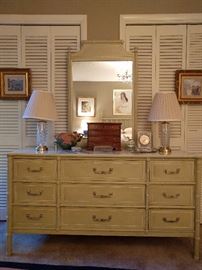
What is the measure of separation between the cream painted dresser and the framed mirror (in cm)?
62

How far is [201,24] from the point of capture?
319 cm

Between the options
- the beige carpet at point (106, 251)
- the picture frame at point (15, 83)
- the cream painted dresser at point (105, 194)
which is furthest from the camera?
the picture frame at point (15, 83)

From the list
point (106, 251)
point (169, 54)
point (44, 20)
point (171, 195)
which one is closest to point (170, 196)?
point (171, 195)

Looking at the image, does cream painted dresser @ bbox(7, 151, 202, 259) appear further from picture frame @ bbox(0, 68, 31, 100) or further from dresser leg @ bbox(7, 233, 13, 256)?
picture frame @ bbox(0, 68, 31, 100)

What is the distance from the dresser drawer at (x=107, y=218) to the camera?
2629 mm

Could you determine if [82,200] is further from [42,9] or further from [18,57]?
[42,9]

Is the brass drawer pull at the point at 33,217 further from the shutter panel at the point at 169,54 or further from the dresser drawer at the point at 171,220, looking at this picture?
the shutter panel at the point at 169,54

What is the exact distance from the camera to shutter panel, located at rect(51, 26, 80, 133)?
324cm

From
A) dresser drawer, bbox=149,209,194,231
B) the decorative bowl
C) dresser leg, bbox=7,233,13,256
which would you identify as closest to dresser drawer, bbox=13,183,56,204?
dresser leg, bbox=7,233,13,256

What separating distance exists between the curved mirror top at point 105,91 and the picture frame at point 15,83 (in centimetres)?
49

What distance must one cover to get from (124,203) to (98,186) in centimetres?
26

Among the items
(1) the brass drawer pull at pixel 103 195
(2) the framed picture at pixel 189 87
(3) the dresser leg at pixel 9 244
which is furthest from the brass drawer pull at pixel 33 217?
(2) the framed picture at pixel 189 87

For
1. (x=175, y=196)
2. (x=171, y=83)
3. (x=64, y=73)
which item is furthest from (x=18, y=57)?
(x=175, y=196)

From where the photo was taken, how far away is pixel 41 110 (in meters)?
2.87
